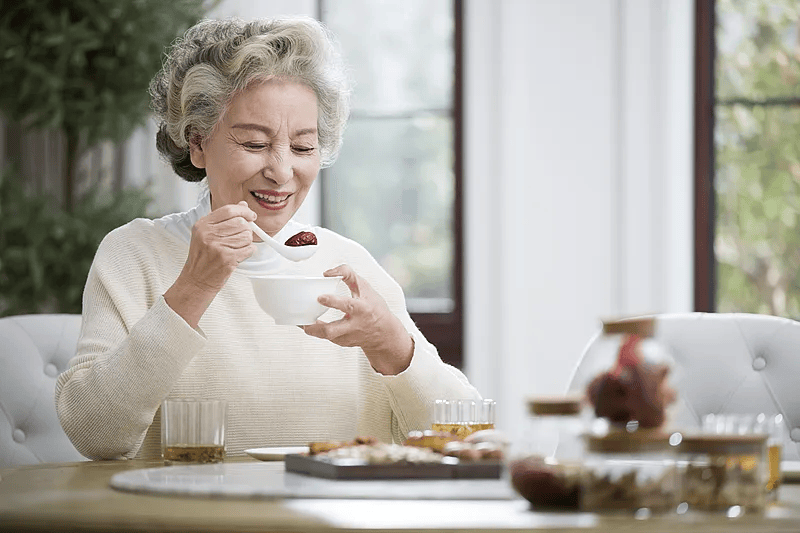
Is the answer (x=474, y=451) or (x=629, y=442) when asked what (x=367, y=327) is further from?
(x=629, y=442)

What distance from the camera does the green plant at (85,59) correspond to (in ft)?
9.96

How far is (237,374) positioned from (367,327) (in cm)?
30

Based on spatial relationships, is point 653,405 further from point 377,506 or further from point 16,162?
point 16,162

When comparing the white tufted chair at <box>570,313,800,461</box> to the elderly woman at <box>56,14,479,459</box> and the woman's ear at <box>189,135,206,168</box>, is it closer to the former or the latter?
the elderly woman at <box>56,14,479,459</box>

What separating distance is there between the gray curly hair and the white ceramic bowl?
536 millimetres

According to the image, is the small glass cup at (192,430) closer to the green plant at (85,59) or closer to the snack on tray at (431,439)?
the snack on tray at (431,439)

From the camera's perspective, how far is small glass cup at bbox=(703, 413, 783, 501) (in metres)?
1.03

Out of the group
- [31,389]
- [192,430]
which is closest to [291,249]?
[192,430]

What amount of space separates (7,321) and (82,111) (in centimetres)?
129

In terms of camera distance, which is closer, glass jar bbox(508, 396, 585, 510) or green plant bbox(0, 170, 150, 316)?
glass jar bbox(508, 396, 585, 510)

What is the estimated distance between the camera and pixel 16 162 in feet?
11.9

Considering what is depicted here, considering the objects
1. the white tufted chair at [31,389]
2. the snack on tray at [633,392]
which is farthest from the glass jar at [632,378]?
the white tufted chair at [31,389]

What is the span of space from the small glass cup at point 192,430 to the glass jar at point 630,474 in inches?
23.9

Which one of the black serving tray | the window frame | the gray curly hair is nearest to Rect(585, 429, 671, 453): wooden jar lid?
the black serving tray
